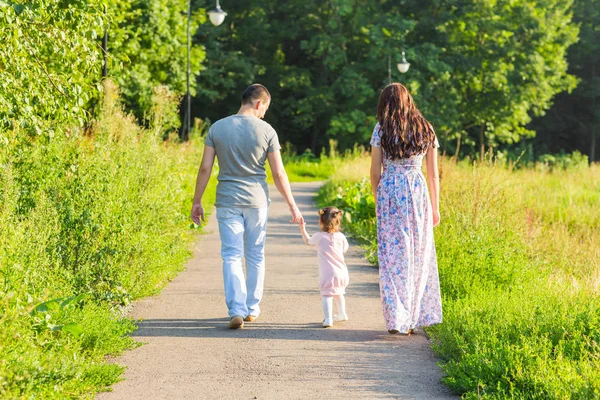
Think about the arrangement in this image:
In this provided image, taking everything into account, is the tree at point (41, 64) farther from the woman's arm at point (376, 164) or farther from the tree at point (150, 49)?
the tree at point (150, 49)

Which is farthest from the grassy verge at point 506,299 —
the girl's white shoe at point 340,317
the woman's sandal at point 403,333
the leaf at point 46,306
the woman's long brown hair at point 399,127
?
the leaf at point 46,306

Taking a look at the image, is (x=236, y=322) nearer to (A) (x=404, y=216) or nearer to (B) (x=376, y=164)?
(A) (x=404, y=216)

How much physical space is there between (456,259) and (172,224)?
3.71 metres

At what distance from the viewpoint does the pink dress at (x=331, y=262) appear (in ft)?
24.3

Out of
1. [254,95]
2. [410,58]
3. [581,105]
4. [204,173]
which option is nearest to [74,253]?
[204,173]

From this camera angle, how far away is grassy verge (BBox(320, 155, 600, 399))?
5316 mm

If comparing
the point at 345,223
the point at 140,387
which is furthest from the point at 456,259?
the point at 345,223

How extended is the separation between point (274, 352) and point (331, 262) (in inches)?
48.1

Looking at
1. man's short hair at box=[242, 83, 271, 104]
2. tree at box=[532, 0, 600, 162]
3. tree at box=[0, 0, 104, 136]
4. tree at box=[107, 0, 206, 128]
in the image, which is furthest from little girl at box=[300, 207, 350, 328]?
tree at box=[532, 0, 600, 162]

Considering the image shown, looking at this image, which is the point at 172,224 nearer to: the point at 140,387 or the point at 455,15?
the point at 140,387

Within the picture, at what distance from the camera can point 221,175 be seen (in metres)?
7.55

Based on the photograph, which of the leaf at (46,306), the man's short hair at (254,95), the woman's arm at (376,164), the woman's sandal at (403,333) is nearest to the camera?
the leaf at (46,306)

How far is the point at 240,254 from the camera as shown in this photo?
7.60 meters

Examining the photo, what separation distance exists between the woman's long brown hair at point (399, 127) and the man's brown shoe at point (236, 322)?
184 cm
